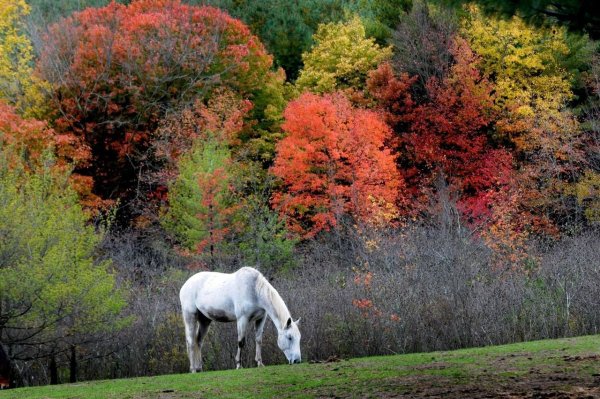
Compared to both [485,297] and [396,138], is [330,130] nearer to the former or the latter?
[396,138]

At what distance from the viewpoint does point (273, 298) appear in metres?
15.1

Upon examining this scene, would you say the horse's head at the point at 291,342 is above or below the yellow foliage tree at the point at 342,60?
below

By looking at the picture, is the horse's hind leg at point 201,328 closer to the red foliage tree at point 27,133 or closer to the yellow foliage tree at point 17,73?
the red foliage tree at point 27,133

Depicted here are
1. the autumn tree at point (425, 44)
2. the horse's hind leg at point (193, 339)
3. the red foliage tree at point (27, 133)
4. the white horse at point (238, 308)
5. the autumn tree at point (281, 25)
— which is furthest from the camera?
the autumn tree at point (281, 25)

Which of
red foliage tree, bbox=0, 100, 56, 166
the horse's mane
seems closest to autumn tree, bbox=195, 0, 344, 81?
red foliage tree, bbox=0, 100, 56, 166

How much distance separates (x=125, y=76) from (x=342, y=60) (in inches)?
420

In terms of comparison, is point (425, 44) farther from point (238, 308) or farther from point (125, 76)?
point (238, 308)

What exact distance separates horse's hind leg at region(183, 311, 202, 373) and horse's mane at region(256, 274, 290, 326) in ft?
6.70

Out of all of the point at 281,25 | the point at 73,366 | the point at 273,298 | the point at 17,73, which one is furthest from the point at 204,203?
the point at 281,25

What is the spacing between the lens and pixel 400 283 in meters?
18.9

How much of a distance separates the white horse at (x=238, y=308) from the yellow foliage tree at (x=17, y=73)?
22312 mm

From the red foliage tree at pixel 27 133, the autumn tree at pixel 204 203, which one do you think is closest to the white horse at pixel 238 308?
the autumn tree at pixel 204 203

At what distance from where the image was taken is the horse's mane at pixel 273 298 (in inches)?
586

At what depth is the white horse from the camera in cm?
1470
